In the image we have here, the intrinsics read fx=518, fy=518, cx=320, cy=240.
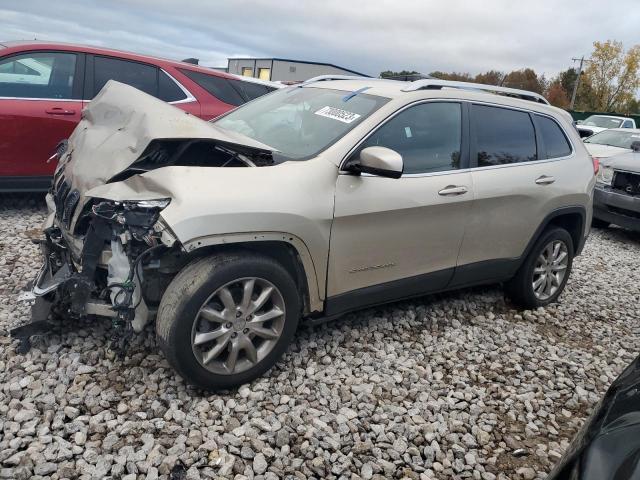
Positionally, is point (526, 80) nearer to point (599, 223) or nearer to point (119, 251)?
point (599, 223)

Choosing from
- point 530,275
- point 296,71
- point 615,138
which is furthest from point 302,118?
point 296,71

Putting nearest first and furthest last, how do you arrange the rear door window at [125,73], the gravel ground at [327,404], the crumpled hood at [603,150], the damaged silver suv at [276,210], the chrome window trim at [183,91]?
the gravel ground at [327,404], the damaged silver suv at [276,210], the rear door window at [125,73], the chrome window trim at [183,91], the crumpled hood at [603,150]

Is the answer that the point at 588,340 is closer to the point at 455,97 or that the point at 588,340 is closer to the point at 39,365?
the point at 455,97

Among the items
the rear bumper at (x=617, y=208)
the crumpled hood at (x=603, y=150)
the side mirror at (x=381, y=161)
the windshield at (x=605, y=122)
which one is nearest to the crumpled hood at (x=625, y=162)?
the rear bumper at (x=617, y=208)

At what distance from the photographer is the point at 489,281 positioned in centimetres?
428

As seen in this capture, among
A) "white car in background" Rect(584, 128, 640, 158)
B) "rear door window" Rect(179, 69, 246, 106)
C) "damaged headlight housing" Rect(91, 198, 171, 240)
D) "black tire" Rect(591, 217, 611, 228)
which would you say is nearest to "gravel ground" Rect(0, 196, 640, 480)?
"damaged headlight housing" Rect(91, 198, 171, 240)

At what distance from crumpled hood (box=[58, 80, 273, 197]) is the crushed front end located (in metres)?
0.17

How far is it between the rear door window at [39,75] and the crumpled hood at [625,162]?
24.7ft

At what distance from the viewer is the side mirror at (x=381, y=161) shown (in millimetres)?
2951

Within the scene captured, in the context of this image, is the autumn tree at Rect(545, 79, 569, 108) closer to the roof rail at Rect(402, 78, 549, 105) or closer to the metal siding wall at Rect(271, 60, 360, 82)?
the metal siding wall at Rect(271, 60, 360, 82)

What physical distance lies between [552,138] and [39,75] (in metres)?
5.01

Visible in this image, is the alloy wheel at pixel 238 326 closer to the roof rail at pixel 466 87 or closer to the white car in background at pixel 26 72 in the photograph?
the roof rail at pixel 466 87

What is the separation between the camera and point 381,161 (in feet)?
9.68

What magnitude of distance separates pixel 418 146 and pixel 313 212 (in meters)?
1.03
